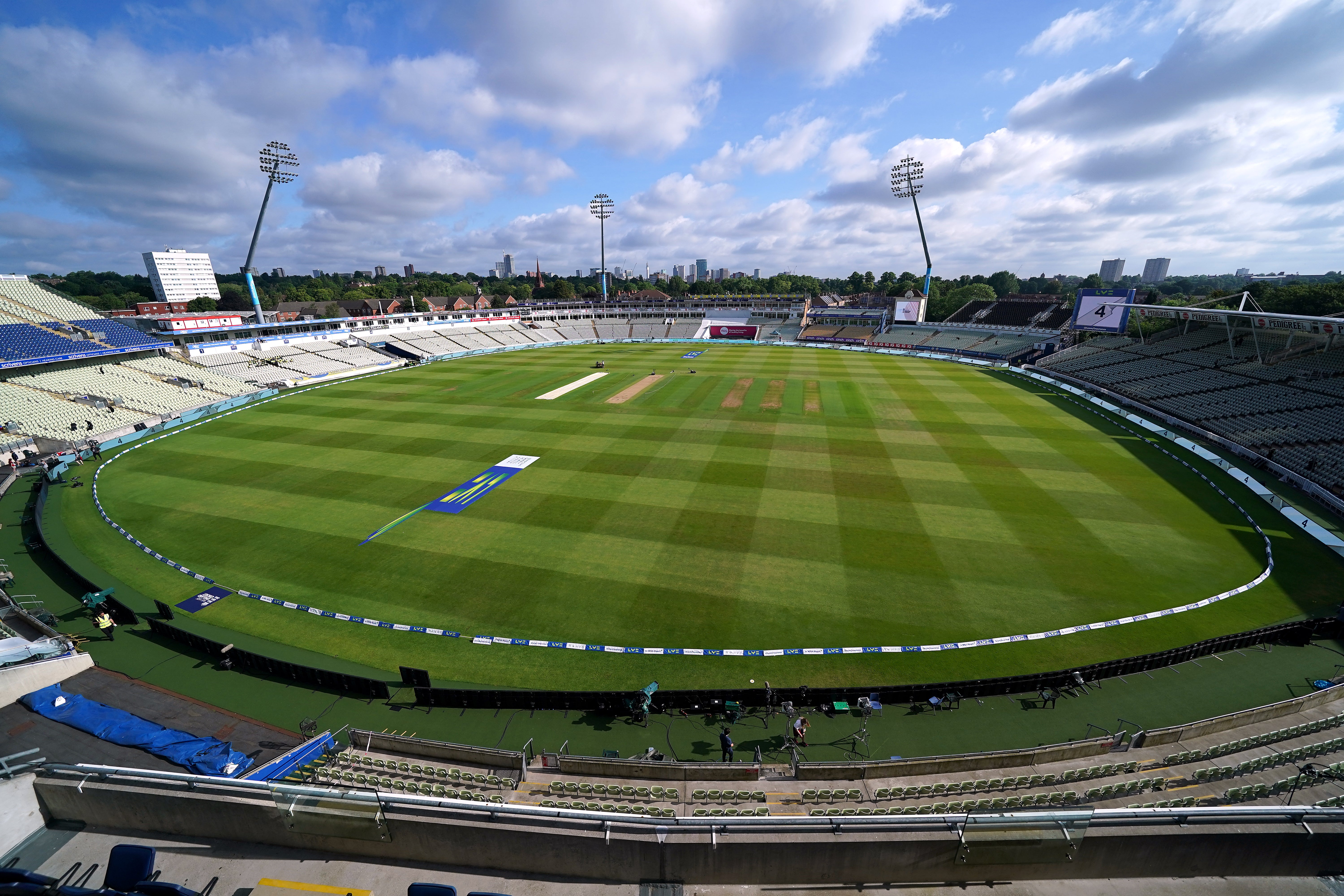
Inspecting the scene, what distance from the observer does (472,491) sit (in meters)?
28.7

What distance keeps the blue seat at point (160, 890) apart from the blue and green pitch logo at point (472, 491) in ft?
61.4

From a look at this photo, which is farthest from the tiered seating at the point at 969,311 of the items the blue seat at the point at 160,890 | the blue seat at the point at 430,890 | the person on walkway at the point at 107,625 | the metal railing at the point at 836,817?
the blue seat at the point at 160,890

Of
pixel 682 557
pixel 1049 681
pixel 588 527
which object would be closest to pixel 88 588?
pixel 588 527

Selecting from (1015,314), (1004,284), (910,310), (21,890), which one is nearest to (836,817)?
(21,890)

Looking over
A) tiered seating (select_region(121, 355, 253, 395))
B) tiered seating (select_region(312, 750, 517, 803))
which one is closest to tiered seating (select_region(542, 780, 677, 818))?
tiered seating (select_region(312, 750, 517, 803))

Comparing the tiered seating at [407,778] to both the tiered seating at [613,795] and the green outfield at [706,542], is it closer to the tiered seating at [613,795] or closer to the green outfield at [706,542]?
the tiered seating at [613,795]

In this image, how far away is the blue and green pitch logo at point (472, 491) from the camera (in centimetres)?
2555

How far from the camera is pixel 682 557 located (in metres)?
21.8

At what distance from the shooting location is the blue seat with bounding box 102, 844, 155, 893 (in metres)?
6.72

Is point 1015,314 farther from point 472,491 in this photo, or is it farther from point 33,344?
point 33,344

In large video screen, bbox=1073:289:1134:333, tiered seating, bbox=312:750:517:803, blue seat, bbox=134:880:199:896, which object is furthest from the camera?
large video screen, bbox=1073:289:1134:333

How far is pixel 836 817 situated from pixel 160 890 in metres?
8.94

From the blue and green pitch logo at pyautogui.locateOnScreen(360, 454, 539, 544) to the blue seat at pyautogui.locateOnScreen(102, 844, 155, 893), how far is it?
58.7 ft

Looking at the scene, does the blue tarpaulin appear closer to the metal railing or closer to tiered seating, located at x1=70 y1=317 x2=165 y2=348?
the metal railing
